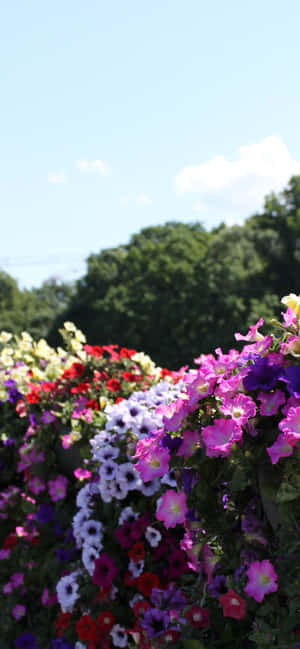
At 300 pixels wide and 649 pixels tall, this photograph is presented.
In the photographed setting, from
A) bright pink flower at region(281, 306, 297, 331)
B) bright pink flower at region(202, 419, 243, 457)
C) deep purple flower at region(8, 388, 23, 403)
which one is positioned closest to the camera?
bright pink flower at region(202, 419, 243, 457)

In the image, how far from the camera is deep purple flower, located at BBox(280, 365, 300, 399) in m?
1.53

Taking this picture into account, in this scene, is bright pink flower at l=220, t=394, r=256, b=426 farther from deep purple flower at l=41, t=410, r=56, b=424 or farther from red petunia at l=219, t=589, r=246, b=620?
deep purple flower at l=41, t=410, r=56, b=424

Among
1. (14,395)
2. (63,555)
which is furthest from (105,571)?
(14,395)

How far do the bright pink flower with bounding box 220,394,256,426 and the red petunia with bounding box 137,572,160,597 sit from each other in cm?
132

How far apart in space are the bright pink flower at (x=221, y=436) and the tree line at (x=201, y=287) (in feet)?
74.5

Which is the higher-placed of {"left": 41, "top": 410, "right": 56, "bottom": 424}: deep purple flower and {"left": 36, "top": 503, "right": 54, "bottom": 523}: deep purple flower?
{"left": 41, "top": 410, "right": 56, "bottom": 424}: deep purple flower

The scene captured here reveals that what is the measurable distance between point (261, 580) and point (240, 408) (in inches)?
17.2

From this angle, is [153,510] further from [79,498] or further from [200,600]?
[200,600]

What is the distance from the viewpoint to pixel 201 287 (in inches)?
1028

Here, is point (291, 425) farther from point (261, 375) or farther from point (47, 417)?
point (47, 417)

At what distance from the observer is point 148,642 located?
2.13 m

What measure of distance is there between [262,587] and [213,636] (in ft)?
1.58

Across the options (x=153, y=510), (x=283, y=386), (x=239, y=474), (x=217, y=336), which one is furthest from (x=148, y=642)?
(x=217, y=336)

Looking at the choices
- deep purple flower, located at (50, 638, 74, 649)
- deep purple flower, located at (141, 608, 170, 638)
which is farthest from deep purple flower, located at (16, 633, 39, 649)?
deep purple flower, located at (141, 608, 170, 638)
